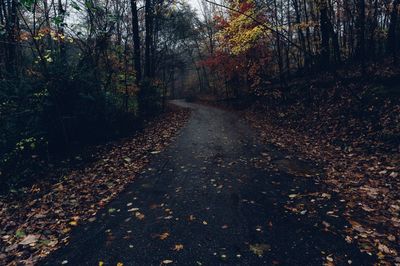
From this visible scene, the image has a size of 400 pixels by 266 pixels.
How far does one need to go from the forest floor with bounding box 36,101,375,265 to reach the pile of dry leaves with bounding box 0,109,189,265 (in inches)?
12.4

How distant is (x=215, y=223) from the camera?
15.6 feet

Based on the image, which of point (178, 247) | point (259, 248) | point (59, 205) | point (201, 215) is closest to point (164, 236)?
point (178, 247)

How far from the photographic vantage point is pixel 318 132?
36.4ft

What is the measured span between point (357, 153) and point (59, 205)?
8152mm

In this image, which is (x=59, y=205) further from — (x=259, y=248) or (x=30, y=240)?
(x=259, y=248)

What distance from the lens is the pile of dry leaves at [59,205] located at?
14.8 feet

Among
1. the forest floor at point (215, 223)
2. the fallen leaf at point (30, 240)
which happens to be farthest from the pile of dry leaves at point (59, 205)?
the forest floor at point (215, 223)

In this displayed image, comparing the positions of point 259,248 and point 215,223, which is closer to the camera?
point 259,248

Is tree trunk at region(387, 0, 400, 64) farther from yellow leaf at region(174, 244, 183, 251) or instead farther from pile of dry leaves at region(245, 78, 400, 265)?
yellow leaf at region(174, 244, 183, 251)

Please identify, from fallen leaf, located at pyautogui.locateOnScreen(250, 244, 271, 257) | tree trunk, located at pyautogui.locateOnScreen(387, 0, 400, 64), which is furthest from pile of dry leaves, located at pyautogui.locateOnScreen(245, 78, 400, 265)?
tree trunk, located at pyautogui.locateOnScreen(387, 0, 400, 64)

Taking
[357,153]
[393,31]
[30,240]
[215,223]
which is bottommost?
[30,240]

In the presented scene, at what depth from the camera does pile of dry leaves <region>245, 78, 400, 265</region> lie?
4.39 m

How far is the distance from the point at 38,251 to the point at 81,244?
0.67 m

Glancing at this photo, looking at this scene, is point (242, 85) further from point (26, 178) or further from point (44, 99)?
point (26, 178)
